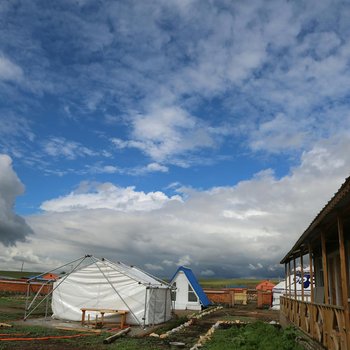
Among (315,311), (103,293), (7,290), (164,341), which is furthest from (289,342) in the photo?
(7,290)

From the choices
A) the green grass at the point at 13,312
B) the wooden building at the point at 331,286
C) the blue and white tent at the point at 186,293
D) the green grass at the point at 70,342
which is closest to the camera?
the wooden building at the point at 331,286

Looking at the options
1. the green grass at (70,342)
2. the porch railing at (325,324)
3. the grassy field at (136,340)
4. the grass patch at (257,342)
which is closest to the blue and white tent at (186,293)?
the grassy field at (136,340)

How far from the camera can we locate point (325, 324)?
939cm

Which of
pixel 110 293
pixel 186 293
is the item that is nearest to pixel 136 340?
pixel 110 293

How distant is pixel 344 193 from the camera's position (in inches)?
245

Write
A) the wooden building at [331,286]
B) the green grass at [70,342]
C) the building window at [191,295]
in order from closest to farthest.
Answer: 1. the wooden building at [331,286]
2. the green grass at [70,342]
3. the building window at [191,295]

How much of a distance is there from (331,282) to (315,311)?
605 centimetres

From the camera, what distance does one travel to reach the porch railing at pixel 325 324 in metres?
8.04

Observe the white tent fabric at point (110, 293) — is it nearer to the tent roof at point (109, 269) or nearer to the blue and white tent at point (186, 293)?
the tent roof at point (109, 269)

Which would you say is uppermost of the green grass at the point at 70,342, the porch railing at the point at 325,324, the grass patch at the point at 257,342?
the porch railing at the point at 325,324

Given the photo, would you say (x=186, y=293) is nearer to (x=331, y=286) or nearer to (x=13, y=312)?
(x=13, y=312)

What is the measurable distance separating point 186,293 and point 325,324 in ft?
73.3

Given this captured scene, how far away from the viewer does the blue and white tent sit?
100 feet

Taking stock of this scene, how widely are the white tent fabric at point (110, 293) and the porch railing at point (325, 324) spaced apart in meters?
7.90
